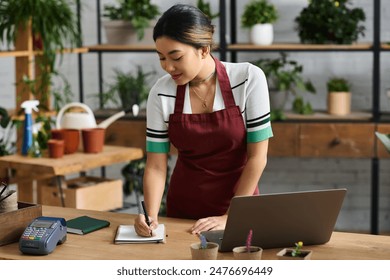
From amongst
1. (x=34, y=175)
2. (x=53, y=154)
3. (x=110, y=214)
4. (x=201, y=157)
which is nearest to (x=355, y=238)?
(x=201, y=157)

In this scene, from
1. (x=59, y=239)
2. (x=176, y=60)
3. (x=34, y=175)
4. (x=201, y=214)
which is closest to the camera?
(x=59, y=239)

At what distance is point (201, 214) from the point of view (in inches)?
126

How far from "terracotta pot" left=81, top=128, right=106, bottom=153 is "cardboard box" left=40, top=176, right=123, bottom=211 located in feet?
0.74

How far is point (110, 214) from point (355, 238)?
0.91 metres

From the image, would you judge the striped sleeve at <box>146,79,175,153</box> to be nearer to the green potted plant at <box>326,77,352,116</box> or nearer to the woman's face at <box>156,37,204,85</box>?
the woman's face at <box>156,37,204,85</box>

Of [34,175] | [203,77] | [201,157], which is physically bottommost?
[34,175]

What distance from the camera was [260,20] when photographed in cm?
568

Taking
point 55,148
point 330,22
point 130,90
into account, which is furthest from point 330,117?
point 55,148

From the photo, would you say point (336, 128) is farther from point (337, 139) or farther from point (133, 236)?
point (133, 236)

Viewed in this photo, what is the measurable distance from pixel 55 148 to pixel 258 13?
6.06 ft

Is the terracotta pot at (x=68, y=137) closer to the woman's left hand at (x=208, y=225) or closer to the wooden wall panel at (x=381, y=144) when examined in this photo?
the wooden wall panel at (x=381, y=144)

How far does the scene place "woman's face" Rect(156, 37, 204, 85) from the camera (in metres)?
2.76

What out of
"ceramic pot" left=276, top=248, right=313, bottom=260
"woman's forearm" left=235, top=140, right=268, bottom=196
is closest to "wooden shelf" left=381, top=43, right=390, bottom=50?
"woman's forearm" left=235, top=140, right=268, bottom=196
